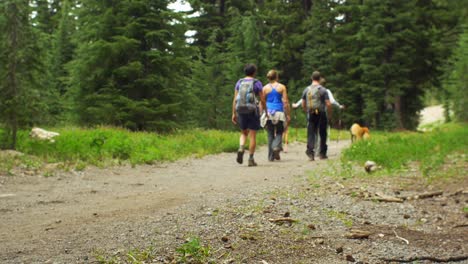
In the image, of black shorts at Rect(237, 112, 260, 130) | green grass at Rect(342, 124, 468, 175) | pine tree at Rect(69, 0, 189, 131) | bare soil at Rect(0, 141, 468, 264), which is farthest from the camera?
pine tree at Rect(69, 0, 189, 131)

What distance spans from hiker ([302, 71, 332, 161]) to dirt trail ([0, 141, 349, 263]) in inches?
65.2

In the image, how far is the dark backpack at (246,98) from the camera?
10695mm

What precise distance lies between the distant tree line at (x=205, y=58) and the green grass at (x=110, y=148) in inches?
25.4

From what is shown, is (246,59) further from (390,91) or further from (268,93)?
(268,93)

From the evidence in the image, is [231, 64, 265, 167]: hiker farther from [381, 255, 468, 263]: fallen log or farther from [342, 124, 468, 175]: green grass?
[381, 255, 468, 263]: fallen log

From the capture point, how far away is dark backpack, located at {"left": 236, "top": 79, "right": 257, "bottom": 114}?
35.1 feet

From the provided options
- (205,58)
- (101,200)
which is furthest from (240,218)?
(205,58)

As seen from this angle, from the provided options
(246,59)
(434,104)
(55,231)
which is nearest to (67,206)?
(55,231)

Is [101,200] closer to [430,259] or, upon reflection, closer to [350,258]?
[350,258]

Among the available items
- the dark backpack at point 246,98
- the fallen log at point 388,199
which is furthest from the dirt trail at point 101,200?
the fallen log at point 388,199

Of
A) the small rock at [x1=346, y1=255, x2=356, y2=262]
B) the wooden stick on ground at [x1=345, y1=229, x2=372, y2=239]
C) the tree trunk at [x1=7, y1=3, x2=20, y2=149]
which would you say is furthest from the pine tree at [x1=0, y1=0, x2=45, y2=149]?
the small rock at [x1=346, y1=255, x2=356, y2=262]

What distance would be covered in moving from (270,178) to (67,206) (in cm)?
337

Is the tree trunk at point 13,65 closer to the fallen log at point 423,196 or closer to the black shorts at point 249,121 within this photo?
the black shorts at point 249,121

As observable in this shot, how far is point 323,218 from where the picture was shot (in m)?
4.88
